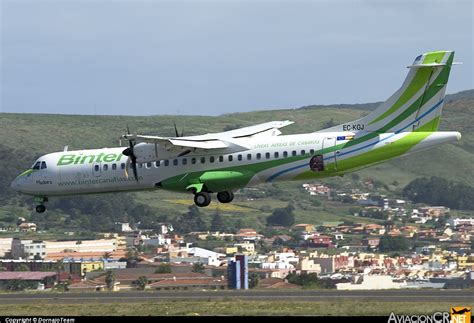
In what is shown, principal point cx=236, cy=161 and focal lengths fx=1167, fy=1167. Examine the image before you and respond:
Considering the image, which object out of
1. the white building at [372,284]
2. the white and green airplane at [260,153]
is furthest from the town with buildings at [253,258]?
the white and green airplane at [260,153]

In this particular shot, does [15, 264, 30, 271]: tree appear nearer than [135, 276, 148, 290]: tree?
No

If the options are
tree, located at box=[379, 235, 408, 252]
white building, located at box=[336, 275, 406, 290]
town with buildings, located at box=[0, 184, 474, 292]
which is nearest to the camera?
white building, located at box=[336, 275, 406, 290]

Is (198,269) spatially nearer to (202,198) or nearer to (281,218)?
(202,198)

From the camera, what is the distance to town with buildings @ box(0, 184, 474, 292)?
85.8 metres

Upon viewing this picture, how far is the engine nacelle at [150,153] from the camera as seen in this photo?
6253 centimetres

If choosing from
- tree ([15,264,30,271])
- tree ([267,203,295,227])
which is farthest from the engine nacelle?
tree ([267,203,295,227])

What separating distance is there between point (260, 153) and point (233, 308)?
38.7 ft

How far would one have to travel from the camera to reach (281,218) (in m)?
191

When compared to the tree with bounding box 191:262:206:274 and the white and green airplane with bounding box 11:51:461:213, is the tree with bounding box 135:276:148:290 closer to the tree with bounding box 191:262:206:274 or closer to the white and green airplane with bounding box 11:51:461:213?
the tree with bounding box 191:262:206:274

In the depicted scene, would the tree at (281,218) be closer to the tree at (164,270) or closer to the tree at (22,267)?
the tree at (22,267)

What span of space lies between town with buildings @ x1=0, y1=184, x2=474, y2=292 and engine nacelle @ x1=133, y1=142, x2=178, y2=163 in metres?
15.4

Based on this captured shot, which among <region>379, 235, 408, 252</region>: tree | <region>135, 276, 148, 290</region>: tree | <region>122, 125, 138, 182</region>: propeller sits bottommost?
<region>135, 276, 148, 290</region>: tree

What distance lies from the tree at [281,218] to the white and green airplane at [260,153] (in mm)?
122739

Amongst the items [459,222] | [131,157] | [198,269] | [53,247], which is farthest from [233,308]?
[459,222]
